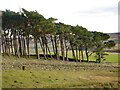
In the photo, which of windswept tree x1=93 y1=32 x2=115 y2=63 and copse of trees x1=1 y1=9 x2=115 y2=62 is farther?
windswept tree x1=93 y1=32 x2=115 y2=63

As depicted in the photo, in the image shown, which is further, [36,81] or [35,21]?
[35,21]

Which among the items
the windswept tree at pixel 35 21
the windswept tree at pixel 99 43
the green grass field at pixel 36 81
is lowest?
the green grass field at pixel 36 81

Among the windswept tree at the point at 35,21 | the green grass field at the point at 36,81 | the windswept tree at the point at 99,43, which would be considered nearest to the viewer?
the green grass field at the point at 36,81

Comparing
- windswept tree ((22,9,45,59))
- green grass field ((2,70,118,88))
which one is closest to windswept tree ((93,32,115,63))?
windswept tree ((22,9,45,59))

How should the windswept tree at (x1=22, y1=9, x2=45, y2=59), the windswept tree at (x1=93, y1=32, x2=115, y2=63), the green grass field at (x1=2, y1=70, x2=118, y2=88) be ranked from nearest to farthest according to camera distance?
1. the green grass field at (x1=2, y1=70, x2=118, y2=88)
2. the windswept tree at (x1=22, y1=9, x2=45, y2=59)
3. the windswept tree at (x1=93, y1=32, x2=115, y2=63)

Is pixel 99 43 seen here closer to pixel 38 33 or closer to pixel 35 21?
pixel 38 33

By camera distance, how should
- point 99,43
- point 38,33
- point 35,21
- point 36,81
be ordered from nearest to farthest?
point 36,81 < point 35,21 < point 38,33 < point 99,43

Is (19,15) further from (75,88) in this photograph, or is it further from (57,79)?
(75,88)

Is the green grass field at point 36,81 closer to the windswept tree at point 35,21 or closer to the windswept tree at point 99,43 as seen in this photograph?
the windswept tree at point 35,21

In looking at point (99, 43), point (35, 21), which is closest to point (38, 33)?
point (35, 21)

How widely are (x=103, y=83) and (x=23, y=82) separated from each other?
1328 centimetres

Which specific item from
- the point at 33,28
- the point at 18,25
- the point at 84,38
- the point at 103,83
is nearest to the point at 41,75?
the point at 103,83

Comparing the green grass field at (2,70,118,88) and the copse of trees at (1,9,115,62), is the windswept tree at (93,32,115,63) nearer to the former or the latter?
the copse of trees at (1,9,115,62)

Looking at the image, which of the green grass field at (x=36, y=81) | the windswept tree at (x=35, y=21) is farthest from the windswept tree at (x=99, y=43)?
the green grass field at (x=36, y=81)
